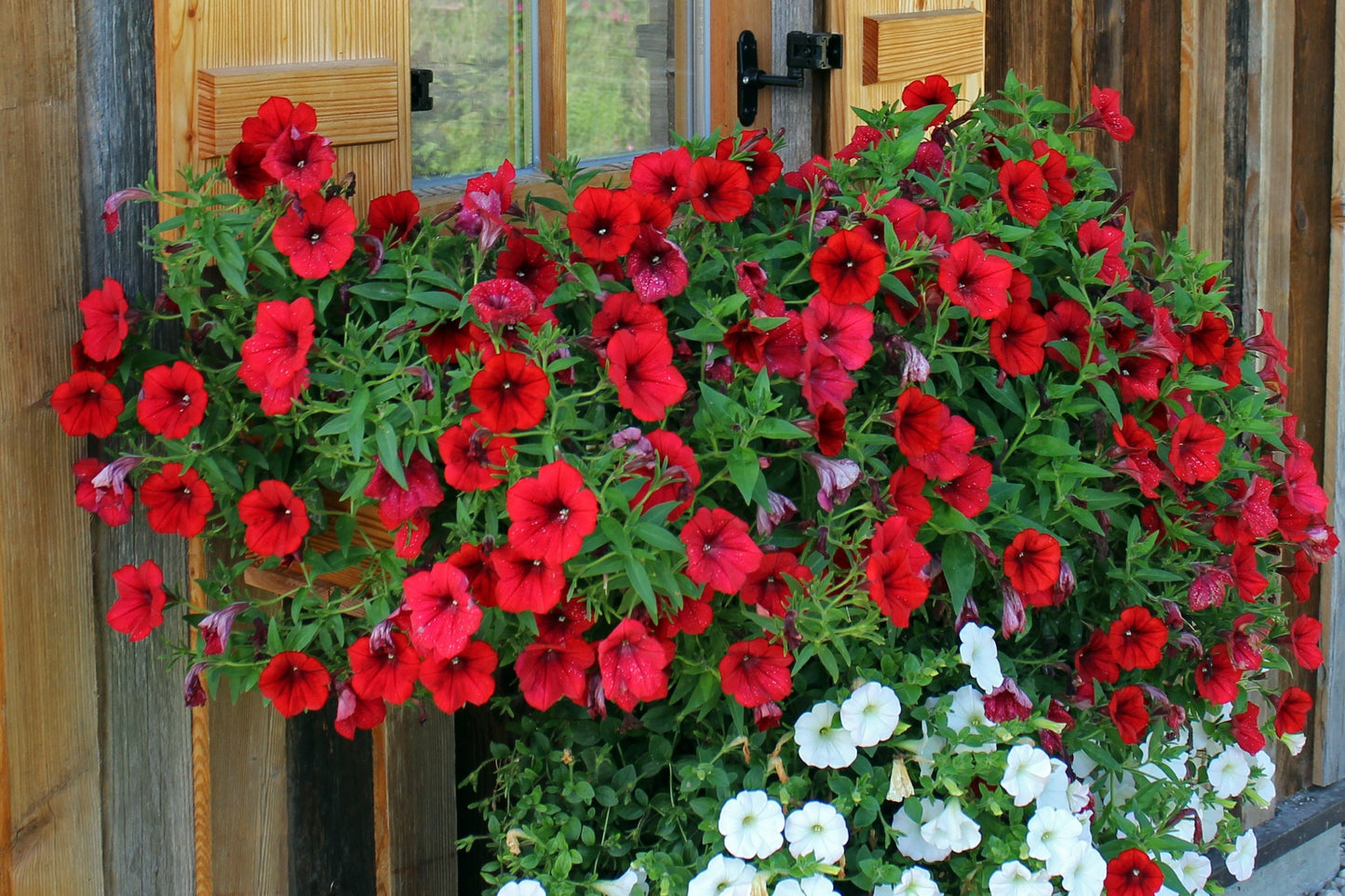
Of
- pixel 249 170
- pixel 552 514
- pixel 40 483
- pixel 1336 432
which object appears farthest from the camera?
pixel 1336 432

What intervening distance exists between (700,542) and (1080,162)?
0.76 m

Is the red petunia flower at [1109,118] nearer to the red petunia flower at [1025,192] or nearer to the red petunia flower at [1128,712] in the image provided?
the red petunia flower at [1025,192]

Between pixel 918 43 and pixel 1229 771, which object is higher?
pixel 918 43

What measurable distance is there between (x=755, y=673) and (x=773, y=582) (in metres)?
0.08

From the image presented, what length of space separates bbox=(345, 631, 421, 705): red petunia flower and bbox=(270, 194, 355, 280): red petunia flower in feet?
1.13

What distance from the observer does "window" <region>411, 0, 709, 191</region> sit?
1.67 meters

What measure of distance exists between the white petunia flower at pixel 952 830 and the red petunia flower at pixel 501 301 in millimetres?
625

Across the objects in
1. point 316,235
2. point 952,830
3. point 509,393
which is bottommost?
point 952,830

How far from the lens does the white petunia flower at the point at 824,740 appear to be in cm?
125

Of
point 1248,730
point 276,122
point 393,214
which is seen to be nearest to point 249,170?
point 276,122

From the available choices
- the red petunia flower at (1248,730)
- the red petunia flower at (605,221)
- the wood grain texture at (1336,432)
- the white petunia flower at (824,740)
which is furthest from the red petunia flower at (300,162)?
the wood grain texture at (1336,432)

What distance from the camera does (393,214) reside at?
1331mm

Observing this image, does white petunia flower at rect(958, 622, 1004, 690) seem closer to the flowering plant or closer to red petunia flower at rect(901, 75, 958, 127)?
the flowering plant

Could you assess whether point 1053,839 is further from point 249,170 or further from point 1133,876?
point 249,170
